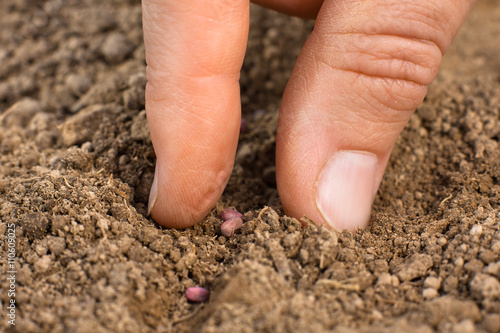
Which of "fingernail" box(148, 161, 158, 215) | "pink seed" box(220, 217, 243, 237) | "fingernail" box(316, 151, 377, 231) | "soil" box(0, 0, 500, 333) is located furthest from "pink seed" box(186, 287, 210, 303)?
"fingernail" box(316, 151, 377, 231)

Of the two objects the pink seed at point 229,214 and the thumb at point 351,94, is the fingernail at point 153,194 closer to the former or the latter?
the pink seed at point 229,214

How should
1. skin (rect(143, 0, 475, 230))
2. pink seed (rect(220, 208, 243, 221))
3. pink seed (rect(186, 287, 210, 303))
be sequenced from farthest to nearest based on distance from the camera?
pink seed (rect(220, 208, 243, 221)) < skin (rect(143, 0, 475, 230)) < pink seed (rect(186, 287, 210, 303))

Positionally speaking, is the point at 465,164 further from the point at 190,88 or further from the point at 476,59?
the point at 476,59

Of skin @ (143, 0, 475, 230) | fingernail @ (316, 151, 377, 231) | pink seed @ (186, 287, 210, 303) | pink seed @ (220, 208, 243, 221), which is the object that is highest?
skin @ (143, 0, 475, 230)

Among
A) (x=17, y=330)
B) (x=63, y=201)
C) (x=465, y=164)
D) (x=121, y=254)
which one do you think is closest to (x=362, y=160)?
(x=465, y=164)

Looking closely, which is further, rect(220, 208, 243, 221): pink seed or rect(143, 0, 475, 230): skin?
rect(220, 208, 243, 221): pink seed

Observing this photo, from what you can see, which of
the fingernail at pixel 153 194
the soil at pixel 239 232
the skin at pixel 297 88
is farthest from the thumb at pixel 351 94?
the fingernail at pixel 153 194

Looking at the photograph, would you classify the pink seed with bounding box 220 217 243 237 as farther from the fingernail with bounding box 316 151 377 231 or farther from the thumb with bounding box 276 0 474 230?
the fingernail with bounding box 316 151 377 231
